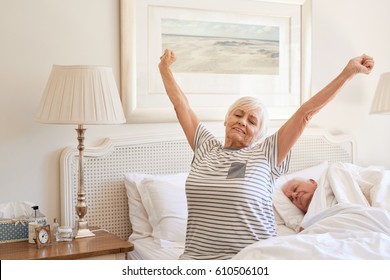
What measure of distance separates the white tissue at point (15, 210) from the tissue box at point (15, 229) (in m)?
0.05

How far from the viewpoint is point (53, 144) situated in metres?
2.79

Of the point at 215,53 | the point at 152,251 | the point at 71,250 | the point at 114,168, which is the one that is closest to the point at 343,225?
the point at 152,251

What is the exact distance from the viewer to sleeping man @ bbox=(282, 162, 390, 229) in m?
2.81

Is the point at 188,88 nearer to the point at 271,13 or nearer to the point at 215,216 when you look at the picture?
the point at 271,13

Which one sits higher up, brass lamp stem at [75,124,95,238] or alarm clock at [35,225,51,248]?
brass lamp stem at [75,124,95,238]

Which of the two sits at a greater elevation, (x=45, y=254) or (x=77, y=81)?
(x=77, y=81)

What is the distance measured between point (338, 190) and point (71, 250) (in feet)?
4.36

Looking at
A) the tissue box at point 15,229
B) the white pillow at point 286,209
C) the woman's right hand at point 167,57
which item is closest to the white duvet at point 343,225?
the white pillow at point 286,209

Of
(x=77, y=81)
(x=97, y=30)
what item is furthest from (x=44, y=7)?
(x=77, y=81)

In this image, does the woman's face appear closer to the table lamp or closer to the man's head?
the table lamp

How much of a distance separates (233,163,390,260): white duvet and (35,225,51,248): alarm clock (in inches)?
35.8

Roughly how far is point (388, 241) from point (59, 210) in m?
1.57

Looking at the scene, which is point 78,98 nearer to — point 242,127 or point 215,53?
point 242,127

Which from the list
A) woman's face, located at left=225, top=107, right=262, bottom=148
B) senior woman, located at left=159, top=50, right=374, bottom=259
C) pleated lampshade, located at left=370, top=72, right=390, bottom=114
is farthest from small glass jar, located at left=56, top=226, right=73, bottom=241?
pleated lampshade, located at left=370, top=72, right=390, bottom=114
